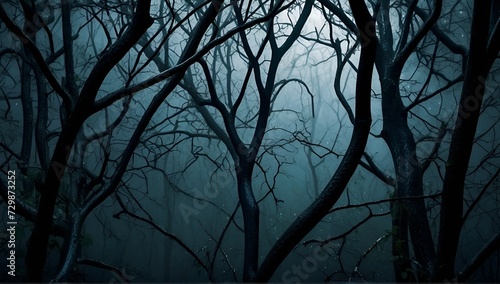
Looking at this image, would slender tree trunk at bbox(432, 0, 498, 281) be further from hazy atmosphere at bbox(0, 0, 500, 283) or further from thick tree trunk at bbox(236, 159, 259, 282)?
thick tree trunk at bbox(236, 159, 259, 282)

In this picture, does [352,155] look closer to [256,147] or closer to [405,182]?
[256,147]

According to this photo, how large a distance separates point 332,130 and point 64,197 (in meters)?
4.26

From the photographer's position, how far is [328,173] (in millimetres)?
6434

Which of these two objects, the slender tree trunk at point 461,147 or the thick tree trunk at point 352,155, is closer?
the thick tree trunk at point 352,155

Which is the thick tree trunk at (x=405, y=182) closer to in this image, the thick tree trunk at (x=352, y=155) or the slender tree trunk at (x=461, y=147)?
the slender tree trunk at (x=461, y=147)

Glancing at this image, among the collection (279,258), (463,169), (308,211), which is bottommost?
(279,258)

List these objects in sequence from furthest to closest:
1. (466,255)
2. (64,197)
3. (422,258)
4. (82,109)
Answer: (466,255), (64,197), (422,258), (82,109)

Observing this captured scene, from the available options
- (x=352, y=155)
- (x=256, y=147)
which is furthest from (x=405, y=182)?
(x=352, y=155)

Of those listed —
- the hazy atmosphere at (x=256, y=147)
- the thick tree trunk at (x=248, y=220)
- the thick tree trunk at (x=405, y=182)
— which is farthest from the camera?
the thick tree trunk at (x=405, y=182)

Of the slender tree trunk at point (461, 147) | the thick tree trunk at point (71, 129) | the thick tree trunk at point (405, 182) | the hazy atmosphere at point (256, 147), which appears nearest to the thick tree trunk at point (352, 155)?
the hazy atmosphere at point (256, 147)

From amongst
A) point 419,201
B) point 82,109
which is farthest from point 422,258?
point 82,109

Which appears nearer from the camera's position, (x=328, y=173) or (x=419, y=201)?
(x=419, y=201)

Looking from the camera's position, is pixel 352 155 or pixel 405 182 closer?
pixel 352 155

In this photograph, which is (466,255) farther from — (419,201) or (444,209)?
(444,209)
